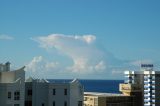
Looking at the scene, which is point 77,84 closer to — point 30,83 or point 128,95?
point 30,83

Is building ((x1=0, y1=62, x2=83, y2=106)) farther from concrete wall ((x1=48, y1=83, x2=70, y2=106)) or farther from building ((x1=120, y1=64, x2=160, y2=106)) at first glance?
building ((x1=120, y1=64, x2=160, y2=106))

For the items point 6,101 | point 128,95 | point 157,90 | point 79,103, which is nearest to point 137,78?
point 157,90

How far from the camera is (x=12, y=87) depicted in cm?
5872

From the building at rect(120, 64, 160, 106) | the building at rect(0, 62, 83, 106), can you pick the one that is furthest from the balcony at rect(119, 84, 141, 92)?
the building at rect(0, 62, 83, 106)

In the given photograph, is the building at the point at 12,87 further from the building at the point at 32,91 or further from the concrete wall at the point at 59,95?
the concrete wall at the point at 59,95

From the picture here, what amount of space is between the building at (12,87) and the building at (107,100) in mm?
58494

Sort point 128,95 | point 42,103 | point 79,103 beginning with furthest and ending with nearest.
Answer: point 128,95
point 79,103
point 42,103

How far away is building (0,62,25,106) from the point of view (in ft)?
192

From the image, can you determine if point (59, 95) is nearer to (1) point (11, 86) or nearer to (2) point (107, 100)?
(1) point (11, 86)

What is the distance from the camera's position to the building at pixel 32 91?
58656 mm

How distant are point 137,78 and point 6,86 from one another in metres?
99.8

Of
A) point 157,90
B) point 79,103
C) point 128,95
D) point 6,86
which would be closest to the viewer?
point 6,86

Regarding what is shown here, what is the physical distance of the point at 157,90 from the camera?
150125 millimetres

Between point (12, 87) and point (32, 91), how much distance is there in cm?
468
